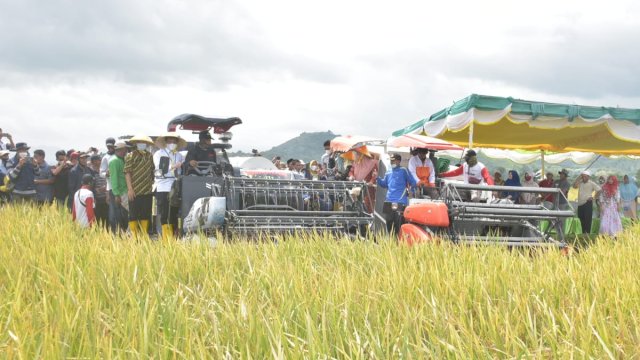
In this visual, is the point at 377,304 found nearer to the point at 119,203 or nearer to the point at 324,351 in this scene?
the point at 324,351

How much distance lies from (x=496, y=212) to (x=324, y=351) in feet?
15.0

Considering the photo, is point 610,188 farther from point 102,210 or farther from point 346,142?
point 102,210

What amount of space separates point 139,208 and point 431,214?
15.4 feet

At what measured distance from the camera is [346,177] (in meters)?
13.5

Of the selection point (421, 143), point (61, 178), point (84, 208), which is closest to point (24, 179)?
point (61, 178)

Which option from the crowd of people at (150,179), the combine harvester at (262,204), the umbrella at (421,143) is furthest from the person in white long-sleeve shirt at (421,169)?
the combine harvester at (262,204)

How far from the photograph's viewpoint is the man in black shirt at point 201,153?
9.42 metres

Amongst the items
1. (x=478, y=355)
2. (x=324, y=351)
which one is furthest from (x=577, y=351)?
(x=324, y=351)

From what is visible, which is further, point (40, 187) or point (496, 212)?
point (40, 187)

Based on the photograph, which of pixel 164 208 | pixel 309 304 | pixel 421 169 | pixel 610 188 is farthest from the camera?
pixel 610 188

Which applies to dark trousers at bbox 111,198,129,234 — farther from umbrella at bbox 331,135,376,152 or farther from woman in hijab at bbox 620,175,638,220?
woman in hijab at bbox 620,175,638,220

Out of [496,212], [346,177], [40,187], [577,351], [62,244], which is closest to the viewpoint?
[577,351]

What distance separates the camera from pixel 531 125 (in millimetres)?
12281

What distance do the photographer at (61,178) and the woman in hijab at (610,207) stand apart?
11117 millimetres
